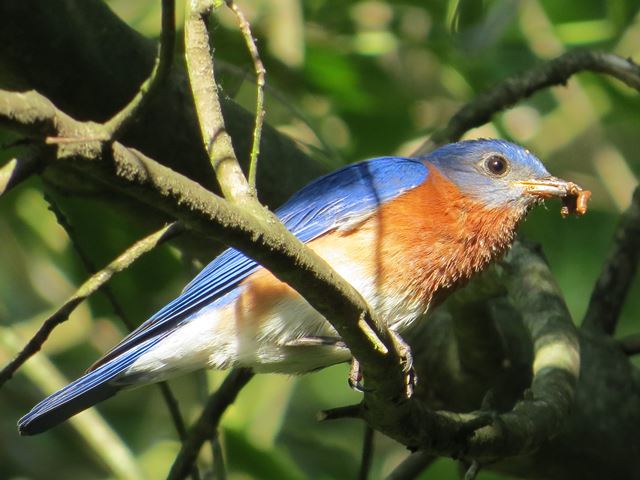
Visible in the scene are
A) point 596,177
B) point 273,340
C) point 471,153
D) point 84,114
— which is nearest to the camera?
point 273,340

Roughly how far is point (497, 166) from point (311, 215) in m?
0.99

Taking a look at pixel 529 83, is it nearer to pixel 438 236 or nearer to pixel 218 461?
pixel 438 236

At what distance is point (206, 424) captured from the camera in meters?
4.80

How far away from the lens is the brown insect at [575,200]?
15.5 feet

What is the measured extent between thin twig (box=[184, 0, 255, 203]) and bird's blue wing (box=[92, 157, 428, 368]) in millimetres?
Result: 1113

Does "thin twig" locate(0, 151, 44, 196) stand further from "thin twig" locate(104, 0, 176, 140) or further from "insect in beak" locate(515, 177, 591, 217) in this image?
"insect in beak" locate(515, 177, 591, 217)

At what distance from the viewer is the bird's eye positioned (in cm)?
499

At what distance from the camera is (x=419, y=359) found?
5.54 metres

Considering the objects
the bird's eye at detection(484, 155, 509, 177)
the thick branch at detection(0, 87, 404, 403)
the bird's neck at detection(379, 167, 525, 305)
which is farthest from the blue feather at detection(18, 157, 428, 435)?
the thick branch at detection(0, 87, 404, 403)

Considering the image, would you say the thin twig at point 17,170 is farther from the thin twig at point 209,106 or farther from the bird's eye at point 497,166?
the bird's eye at point 497,166

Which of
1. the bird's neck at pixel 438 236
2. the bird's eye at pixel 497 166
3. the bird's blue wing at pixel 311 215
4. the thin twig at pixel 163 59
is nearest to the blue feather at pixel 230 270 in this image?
the bird's blue wing at pixel 311 215

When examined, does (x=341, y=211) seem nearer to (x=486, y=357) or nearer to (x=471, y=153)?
(x=471, y=153)

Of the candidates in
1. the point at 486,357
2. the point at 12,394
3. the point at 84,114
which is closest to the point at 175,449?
the point at 12,394

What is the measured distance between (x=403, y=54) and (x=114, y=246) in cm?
257
